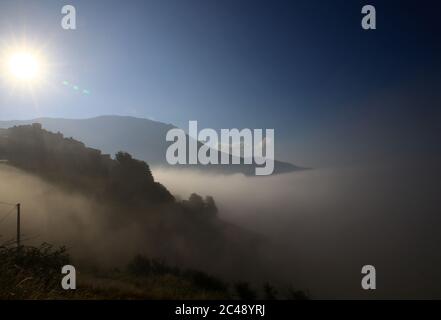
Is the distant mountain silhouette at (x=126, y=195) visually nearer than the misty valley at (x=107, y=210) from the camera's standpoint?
No

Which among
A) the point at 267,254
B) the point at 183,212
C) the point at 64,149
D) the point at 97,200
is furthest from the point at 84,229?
the point at 267,254

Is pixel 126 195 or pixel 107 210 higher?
pixel 126 195

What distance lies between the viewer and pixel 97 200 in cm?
9581

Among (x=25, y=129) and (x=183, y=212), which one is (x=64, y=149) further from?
(x=183, y=212)

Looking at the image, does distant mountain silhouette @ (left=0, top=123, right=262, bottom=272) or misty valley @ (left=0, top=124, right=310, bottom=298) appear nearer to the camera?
misty valley @ (left=0, top=124, right=310, bottom=298)

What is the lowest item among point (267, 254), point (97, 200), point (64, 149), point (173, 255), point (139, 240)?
point (267, 254)

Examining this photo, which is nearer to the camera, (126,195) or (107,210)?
(107,210)
